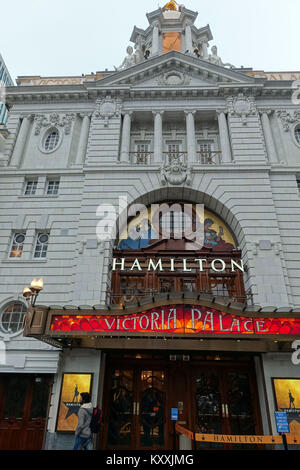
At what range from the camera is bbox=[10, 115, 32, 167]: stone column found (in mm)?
20297

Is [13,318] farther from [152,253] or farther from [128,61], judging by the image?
[128,61]

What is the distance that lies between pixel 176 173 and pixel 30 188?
9490mm

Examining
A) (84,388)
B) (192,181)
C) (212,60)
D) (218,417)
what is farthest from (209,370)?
(212,60)

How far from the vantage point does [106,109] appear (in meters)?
21.3

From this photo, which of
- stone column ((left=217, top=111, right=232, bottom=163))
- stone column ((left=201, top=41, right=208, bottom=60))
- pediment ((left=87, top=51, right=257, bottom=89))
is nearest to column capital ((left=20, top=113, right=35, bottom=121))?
pediment ((left=87, top=51, right=257, bottom=89))

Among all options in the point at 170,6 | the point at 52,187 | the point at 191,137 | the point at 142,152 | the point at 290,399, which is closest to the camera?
the point at 290,399

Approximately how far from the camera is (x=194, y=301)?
12094mm

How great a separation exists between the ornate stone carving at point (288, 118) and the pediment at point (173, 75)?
10.7 feet

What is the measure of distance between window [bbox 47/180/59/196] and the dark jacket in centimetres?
1334

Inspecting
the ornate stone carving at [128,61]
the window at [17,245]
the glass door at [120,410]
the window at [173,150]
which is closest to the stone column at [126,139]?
the window at [173,150]

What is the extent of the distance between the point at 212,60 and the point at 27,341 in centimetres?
2415

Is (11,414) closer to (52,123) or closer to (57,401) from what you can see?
(57,401)

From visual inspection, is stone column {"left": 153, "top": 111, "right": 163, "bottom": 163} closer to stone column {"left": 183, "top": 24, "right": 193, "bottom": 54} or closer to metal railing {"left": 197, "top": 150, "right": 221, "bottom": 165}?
metal railing {"left": 197, "top": 150, "right": 221, "bottom": 165}

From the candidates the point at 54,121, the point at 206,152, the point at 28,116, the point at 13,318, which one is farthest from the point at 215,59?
the point at 13,318
